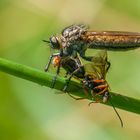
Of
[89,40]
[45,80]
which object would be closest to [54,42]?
[89,40]

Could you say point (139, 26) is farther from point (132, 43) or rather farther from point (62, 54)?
point (62, 54)

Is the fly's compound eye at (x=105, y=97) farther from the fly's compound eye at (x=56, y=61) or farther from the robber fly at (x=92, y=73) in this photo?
the fly's compound eye at (x=56, y=61)

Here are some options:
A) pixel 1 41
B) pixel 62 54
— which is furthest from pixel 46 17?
pixel 62 54

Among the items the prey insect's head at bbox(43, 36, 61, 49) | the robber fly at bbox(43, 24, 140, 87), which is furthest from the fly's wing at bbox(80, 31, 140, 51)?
the prey insect's head at bbox(43, 36, 61, 49)

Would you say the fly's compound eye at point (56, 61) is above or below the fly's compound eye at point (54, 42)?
below

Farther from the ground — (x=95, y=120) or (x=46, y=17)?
(x=46, y=17)

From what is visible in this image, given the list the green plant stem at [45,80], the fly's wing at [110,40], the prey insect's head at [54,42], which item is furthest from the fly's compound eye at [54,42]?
the green plant stem at [45,80]
